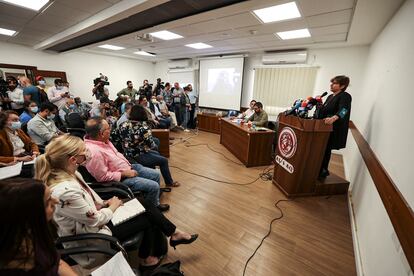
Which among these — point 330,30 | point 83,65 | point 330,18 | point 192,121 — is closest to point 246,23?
point 330,18

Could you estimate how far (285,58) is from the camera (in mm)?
5031

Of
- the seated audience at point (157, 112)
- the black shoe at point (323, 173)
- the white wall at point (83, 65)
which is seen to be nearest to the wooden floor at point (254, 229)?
the black shoe at point (323, 173)

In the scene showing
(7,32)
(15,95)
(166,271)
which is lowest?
(166,271)

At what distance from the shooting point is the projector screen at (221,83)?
609cm

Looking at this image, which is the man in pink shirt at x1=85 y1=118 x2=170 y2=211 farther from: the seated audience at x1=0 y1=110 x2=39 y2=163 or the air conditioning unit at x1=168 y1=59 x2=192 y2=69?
the air conditioning unit at x1=168 y1=59 x2=192 y2=69

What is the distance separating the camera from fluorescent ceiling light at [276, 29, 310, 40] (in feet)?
11.6

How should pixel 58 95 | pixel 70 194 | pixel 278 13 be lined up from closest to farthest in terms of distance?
pixel 70 194 → pixel 278 13 → pixel 58 95

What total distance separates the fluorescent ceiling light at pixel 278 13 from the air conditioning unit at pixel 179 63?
4.75 meters

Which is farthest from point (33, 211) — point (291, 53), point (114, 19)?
point (291, 53)

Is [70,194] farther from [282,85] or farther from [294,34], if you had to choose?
[282,85]

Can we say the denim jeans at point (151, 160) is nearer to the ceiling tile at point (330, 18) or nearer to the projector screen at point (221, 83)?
the ceiling tile at point (330, 18)

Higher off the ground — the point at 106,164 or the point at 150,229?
the point at 106,164

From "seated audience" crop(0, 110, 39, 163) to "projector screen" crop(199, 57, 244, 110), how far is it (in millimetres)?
5311

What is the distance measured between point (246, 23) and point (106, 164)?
3090 mm
